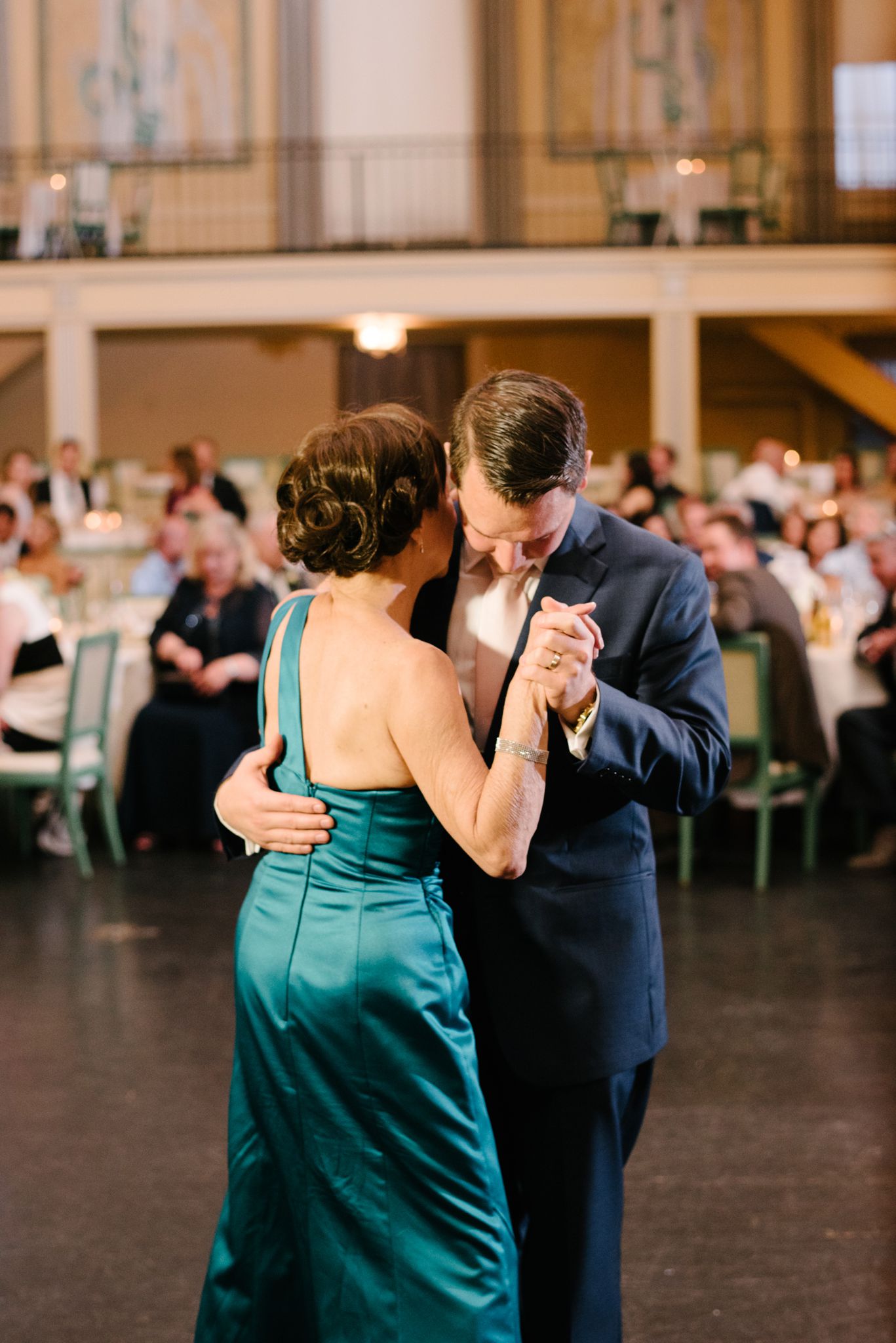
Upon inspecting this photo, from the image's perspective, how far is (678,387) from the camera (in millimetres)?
12062

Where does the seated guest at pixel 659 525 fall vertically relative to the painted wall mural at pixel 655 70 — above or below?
below

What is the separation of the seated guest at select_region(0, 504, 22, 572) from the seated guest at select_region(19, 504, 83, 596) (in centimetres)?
108

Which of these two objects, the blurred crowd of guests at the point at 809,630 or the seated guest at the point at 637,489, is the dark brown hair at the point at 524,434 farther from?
the seated guest at the point at 637,489

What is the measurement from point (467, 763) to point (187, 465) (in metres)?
8.74

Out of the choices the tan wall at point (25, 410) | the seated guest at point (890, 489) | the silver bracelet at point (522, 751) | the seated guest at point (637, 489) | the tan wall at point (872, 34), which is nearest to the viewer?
the silver bracelet at point (522, 751)

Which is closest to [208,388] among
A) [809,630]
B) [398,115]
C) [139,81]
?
[139,81]

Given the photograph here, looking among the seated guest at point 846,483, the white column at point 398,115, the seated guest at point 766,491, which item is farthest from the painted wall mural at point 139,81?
the seated guest at point 846,483

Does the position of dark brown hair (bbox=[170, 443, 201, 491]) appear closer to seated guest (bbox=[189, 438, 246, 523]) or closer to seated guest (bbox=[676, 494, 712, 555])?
seated guest (bbox=[189, 438, 246, 523])

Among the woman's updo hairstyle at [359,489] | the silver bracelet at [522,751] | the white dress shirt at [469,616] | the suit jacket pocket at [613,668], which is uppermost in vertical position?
the woman's updo hairstyle at [359,489]

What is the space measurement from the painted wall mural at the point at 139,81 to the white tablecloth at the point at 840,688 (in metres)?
10.1

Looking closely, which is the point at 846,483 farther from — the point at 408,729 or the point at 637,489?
the point at 408,729

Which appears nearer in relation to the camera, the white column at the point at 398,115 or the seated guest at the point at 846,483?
the seated guest at the point at 846,483

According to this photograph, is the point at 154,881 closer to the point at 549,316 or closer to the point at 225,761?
the point at 225,761

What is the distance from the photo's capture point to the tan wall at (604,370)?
48.3 ft
